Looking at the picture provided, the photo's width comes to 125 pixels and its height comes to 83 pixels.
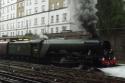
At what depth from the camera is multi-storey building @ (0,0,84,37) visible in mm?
65619

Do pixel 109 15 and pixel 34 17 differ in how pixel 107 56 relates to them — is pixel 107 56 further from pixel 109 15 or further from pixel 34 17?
pixel 34 17

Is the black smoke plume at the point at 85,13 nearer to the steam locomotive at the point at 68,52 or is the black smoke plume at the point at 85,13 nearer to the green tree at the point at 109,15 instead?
the steam locomotive at the point at 68,52

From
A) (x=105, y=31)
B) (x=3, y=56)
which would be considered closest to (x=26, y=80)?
(x=3, y=56)

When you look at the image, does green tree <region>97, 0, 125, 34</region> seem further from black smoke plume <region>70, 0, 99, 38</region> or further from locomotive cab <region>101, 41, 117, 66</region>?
locomotive cab <region>101, 41, 117, 66</region>

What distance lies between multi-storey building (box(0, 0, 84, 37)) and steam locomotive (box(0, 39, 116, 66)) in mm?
24791

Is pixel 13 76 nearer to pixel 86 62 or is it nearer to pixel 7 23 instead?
pixel 86 62

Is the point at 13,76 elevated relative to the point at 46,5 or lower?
lower

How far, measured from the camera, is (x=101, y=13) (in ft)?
139

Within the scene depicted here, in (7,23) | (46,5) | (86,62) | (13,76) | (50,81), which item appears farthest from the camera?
(7,23)

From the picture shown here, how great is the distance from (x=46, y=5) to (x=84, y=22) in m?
45.9

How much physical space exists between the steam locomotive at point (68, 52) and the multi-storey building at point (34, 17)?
24791 millimetres

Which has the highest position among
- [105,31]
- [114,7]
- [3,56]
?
[114,7]

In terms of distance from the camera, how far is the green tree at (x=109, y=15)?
4112cm

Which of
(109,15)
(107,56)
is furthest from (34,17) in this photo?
(107,56)
